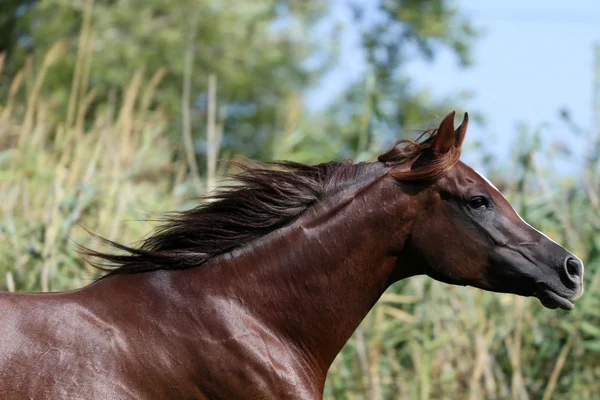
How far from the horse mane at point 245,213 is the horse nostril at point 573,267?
60 centimetres

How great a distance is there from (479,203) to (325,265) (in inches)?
25.9

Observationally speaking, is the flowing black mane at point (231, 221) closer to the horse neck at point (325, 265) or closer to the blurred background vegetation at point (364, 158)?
the horse neck at point (325, 265)

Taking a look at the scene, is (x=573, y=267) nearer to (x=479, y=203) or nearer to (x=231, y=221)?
(x=479, y=203)

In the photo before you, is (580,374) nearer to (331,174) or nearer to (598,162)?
(598,162)

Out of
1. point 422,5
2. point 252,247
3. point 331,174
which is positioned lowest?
point 252,247

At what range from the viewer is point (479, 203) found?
413 cm

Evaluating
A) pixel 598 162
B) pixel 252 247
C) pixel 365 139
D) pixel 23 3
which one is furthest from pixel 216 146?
pixel 23 3

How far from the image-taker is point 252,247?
4059 millimetres

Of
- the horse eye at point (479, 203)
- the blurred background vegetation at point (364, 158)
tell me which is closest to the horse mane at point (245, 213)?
the horse eye at point (479, 203)

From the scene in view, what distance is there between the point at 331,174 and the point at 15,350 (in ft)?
4.72

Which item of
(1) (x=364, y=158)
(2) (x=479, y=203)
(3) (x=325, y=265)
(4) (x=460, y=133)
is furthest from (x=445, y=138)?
(1) (x=364, y=158)

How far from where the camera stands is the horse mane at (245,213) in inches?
157

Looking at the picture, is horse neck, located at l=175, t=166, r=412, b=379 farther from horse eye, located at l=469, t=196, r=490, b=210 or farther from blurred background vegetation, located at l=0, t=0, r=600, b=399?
blurred background vegetation, located at l=0, t=0, r=600, b=399

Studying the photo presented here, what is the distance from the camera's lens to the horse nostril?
4098mm
